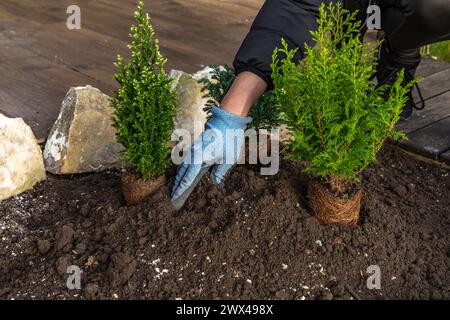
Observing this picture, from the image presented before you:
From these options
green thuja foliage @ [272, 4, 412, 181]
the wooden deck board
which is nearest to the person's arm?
green thuja foliage @ [272, 4, 412, 181]

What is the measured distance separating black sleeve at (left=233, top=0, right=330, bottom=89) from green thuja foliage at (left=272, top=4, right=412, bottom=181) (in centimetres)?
24

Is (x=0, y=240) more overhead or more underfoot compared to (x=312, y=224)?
more underfoot

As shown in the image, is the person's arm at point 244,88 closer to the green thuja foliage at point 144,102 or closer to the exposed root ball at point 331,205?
the green thuja foliage at point 144,102

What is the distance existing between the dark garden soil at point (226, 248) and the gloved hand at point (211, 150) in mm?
67

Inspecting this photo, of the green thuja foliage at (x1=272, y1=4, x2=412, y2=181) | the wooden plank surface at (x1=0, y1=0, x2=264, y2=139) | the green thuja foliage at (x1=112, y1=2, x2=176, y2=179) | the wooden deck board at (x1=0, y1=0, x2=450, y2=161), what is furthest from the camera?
the wooden plank surface at (x1=0, y1=0, x2=264, y2=139)

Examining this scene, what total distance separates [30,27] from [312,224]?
3.89 metres

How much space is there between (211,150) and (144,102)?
0.34 meters

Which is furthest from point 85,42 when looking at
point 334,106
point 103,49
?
point 334,106

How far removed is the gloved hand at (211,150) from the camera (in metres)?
2.67

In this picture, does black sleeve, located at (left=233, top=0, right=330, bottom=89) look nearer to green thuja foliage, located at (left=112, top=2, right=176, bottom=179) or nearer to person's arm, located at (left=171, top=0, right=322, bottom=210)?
person's arm, located at (left=171, top=0, right=322, bottom=210)

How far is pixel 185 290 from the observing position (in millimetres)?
2385

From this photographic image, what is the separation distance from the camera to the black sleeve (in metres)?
2.73
